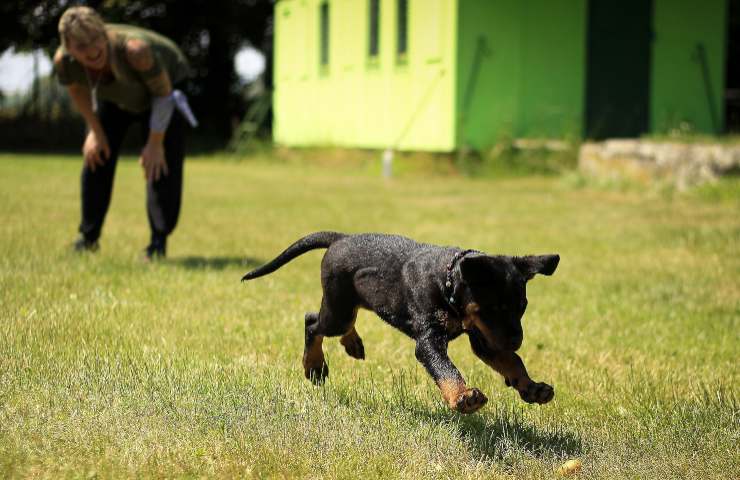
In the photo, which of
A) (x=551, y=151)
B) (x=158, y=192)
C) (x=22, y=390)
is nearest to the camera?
(x=22, y=390)

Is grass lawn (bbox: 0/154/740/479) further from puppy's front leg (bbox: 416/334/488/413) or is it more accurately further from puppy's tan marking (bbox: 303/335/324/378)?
puppy's front leg (bbox: 416/334/488/413)

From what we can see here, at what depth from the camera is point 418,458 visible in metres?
3.83

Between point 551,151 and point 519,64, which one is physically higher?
point 519,64

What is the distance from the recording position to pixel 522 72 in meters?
20.2

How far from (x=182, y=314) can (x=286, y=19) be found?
22332 mm

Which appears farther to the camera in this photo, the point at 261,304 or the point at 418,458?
the point at 261,304

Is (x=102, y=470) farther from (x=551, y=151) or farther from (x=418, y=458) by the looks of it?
(x=551, y=151)

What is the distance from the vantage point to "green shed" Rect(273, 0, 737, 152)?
20125 mm

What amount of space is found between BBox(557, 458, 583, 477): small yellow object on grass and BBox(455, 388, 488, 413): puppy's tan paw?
397mm

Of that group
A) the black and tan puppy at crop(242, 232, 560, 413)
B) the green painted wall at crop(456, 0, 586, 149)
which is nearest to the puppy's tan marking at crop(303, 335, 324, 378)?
the black and tan puppy at crop(242, 232, 560, 413)

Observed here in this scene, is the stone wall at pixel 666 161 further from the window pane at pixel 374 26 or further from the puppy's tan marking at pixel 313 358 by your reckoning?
the puppy's tan marking at pixel 313 358

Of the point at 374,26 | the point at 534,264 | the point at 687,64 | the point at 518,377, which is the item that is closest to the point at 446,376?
the point at 518,377

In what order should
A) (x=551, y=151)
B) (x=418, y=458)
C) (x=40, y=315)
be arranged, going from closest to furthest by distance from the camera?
(x=418, y=458)
(x=40, y=315)
(x=551, y=151)

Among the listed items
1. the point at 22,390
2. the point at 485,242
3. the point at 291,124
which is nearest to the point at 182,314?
the point at 22,390
